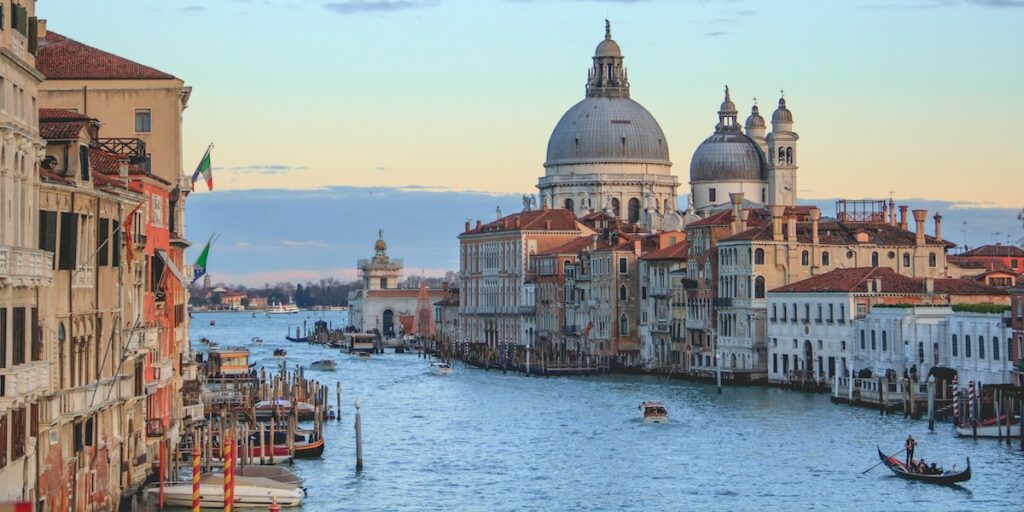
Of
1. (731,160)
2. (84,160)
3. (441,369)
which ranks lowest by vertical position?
(441,369)

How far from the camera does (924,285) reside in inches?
1951

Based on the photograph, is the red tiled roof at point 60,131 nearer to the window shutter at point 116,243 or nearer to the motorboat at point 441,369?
the window shutter at point 116,243

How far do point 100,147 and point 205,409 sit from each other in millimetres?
10144

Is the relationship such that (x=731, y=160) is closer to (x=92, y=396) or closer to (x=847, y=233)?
(x=847, y=233)

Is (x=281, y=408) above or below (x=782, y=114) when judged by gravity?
below

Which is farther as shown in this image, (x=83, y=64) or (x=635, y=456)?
(x=635, y=456)

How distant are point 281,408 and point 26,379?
72.8 feet

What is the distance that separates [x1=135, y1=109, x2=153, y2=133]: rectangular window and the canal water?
18.5 feet

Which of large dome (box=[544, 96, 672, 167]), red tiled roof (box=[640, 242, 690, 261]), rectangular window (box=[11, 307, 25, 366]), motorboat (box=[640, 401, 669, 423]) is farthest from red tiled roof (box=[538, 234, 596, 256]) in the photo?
rectangular window (box=[11, 307, 25, 366])

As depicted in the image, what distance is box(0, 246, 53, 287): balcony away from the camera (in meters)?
15.8

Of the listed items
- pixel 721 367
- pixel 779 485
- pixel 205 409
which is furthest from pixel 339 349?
pixel 779 485

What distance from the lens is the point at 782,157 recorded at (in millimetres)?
88875

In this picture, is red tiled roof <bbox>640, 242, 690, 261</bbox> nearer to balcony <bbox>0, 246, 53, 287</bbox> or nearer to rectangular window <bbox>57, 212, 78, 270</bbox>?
rectangular window <bbox>57, 212, 78, 270</bbox>

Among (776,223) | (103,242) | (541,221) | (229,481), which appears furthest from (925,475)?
(541,221)
